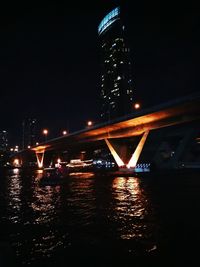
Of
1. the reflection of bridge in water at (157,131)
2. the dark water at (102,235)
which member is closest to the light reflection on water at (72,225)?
the dark water at (102,235)

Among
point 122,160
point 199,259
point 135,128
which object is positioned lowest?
point 199,259

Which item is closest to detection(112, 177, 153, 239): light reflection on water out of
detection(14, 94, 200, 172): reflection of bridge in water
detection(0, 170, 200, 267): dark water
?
detection(0, 170, 200, 267): dark water

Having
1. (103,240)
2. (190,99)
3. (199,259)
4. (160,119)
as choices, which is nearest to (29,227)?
(103,240)

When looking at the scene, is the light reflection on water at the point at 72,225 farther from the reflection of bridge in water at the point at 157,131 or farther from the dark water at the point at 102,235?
the reflection of bridge in water at the point at 157,131

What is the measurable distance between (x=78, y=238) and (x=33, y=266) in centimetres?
365

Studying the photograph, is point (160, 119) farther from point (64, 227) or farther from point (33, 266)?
point (33, 266)

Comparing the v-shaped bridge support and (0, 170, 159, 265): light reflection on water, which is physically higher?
the v-shaped bridge support

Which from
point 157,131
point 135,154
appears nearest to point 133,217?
point 135,154

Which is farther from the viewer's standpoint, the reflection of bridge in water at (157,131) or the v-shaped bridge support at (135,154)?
the v-shaped bridge support at (135,154)

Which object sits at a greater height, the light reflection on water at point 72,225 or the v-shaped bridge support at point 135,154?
the v-shaped bridge support at point 135,154

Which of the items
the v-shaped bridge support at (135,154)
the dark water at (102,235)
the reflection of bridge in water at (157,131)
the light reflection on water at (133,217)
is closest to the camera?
the dark water at (102,235)

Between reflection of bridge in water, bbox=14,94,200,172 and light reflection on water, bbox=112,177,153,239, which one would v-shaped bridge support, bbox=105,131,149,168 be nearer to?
reflection of bridge in water, bbox=14,94,200,172

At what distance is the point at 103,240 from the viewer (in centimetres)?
1269

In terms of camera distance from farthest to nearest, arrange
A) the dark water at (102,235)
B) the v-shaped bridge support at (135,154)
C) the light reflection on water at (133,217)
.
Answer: the v-shaped bridge support at (135,154), the light reflection on water at (133,217), the dark water at (102,235)
